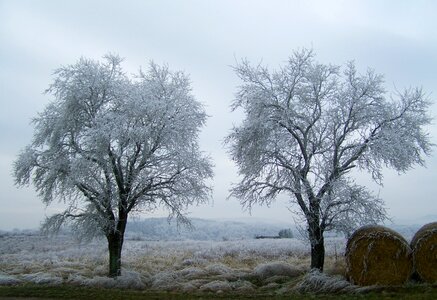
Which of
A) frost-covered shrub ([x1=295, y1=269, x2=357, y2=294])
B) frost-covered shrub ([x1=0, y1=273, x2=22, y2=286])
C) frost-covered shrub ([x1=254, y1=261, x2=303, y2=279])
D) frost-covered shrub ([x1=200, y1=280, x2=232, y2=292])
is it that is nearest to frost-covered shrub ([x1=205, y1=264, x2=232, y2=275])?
frost-covered shrub ([x1=254, y1=261, x2=303, y2=279])

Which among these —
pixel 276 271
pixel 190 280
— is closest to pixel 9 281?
pixel 190 280

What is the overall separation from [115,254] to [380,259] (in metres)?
12.1

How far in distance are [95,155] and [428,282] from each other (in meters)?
14.7

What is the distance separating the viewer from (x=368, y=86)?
21016 millimetres

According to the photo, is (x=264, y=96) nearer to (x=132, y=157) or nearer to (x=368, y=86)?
(x=368, y=86)

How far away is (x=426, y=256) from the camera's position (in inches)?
651

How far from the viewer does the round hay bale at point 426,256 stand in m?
16.5

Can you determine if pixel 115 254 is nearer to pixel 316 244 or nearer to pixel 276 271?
pixel 276 271

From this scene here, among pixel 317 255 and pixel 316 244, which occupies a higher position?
pixel 316 244

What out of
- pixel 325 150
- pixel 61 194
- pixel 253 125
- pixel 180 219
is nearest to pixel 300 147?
pixel 325 150

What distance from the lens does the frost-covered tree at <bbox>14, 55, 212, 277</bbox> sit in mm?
21906

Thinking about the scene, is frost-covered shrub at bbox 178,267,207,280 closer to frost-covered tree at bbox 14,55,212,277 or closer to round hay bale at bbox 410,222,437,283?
frost-covered tree at bbox 14,55,212,277

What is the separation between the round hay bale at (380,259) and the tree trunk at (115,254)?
425 inches

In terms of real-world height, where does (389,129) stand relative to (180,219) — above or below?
above
